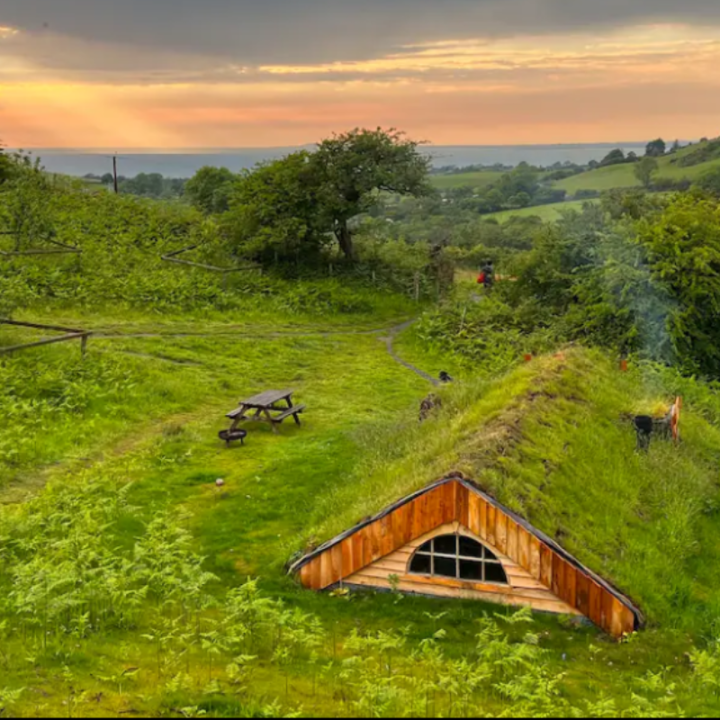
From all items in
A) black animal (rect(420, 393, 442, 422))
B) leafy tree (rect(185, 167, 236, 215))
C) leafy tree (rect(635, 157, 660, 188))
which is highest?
leafy tree (rect(635, 157, 660, 188))

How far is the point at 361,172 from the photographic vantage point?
4050cm

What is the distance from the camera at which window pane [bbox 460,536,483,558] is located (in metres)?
12.1

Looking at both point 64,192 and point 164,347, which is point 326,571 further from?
point 64,192

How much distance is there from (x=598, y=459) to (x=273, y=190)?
96.6 feet

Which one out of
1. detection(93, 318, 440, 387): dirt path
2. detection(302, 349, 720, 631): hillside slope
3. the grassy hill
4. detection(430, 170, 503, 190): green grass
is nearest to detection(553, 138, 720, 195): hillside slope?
the grassy hill

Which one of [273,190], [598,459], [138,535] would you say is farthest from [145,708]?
[273,190]

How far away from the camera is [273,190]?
41250mm

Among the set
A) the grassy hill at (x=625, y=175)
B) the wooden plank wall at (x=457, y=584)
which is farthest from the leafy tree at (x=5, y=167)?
the grassy hill at (x=625, y=175)

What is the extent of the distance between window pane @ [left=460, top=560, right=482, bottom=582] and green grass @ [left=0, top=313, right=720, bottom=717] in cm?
46

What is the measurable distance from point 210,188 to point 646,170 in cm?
6791

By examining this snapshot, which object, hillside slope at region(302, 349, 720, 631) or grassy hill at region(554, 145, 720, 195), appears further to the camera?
grassy hill at region(554, 145, 720, 195)

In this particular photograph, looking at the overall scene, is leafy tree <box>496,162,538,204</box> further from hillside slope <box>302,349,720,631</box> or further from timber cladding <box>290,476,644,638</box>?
timber cladding <box>290,476,644,638</box>

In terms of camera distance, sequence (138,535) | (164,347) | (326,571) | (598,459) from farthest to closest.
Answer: (164,347), (598,459), (138,535), (326,571)

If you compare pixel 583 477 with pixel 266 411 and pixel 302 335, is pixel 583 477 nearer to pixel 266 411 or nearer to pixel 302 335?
pixel 266 411
